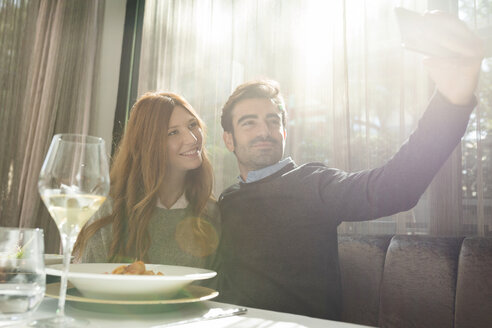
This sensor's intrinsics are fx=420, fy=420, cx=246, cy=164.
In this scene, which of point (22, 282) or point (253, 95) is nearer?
point (22, 282)

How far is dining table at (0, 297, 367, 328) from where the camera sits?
1.83 ft

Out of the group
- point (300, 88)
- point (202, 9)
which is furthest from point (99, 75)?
point (300, 88)

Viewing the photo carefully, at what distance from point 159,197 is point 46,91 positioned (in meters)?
1.91

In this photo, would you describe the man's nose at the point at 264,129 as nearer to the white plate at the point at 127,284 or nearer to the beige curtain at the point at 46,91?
the white plate at the point at 127,284

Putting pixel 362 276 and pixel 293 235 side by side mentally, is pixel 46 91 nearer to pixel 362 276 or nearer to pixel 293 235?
pixel 293 235

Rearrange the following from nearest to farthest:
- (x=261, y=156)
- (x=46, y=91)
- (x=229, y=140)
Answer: (x=261, y=156), (x=229, y=140), (x=46, y=91)

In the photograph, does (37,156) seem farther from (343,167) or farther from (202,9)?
(343,167)

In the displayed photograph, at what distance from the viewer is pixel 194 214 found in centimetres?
137

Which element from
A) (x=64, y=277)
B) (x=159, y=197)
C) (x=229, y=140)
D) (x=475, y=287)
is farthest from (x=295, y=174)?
(x=64, y=277)

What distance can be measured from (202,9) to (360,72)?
50.4 inches

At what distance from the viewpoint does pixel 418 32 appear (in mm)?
747

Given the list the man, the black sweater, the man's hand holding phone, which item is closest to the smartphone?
the man's hand holding phone

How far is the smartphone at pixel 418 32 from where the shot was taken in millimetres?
716

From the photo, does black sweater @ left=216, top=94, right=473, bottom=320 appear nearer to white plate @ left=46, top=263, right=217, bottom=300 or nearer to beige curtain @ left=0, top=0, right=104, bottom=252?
white plate @ left=46, top=263, right=217, bottom=300
